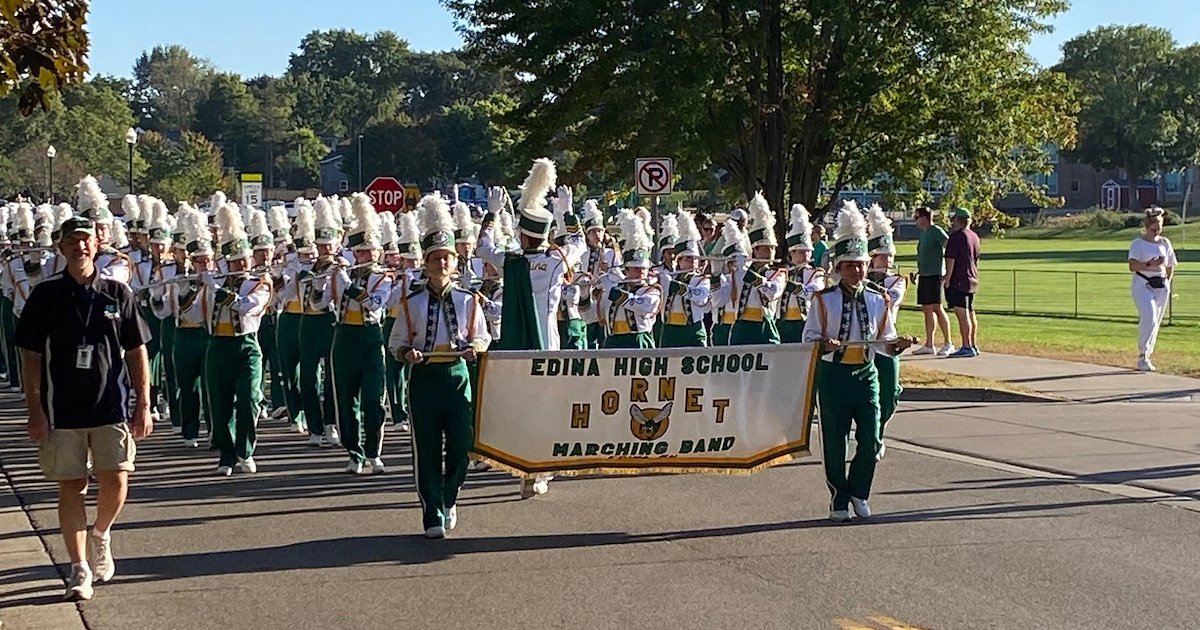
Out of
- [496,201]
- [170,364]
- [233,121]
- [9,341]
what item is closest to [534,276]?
[170,364]

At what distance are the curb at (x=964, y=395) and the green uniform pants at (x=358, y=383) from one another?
279 inches

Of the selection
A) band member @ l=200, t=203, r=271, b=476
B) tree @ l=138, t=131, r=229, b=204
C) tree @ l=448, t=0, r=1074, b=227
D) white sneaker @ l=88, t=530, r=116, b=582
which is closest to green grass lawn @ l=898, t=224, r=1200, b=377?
tree @ l=448, t=0, r=1074, b=227

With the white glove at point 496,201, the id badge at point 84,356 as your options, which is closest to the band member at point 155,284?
the white glove at point 496,201

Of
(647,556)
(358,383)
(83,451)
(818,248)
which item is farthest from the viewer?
(818,248)

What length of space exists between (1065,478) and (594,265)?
21.6 feet

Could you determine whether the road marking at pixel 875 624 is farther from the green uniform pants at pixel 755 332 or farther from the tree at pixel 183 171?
the tree at pixel 183 171

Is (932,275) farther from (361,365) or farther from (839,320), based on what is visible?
(839,320)

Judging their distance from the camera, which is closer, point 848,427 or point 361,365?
point 848,427

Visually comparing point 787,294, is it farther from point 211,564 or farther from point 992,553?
point 211,564

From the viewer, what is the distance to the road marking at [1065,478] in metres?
10.7

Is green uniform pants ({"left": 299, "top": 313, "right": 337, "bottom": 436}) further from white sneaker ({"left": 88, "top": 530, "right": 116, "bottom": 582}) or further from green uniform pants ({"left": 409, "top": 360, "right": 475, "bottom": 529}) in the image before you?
white sneaker ({"left": 88, "top": 530, "right": 116, "bottom": 582})

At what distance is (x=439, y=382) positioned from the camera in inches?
382

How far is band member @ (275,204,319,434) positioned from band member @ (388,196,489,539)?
14.7 ft

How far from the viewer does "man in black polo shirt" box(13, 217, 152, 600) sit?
7844mm
